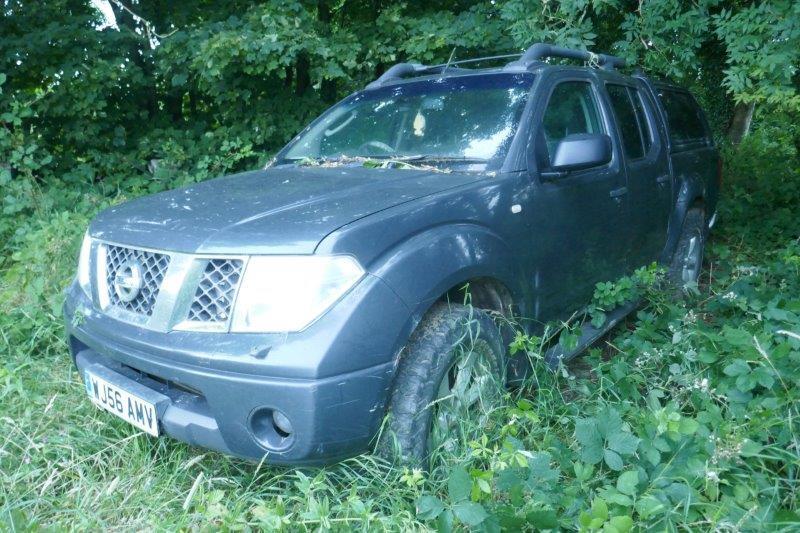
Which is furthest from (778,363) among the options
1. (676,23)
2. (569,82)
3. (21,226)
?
(21,226)

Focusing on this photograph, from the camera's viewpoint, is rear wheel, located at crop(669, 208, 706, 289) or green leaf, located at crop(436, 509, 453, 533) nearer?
green leaf, located at crop(436, 509, 453, 533)

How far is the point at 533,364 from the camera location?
2.78m

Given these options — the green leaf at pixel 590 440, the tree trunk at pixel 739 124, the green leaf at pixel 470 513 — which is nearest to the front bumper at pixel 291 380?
the green leaf at pixel 470 513

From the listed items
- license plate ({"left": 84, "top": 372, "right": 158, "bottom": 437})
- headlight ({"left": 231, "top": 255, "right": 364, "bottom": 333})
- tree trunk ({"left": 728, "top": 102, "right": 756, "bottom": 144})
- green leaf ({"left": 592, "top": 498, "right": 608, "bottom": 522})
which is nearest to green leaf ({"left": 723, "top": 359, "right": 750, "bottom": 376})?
green leaf ({"left": 592, "top": 498, "right": 608, "bottom": 522})

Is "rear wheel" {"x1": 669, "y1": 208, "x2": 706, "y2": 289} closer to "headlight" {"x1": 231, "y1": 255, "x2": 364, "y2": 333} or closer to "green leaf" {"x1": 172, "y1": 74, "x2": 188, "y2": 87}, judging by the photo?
"headlight" {"x1": 231, "y1": 255, "x2": 364, "y2": 333}

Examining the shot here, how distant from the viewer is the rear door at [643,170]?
12.1ft

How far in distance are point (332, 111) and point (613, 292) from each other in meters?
1.86

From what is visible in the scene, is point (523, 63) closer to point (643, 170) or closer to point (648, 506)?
point (643, 170)

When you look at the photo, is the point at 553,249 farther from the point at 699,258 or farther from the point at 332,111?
the point at 699,258

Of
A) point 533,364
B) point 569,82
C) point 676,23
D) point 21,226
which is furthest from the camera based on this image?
point 21,226

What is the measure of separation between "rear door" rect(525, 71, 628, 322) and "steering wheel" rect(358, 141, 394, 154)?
69 centimetres

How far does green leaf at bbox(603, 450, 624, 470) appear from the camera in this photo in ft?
6.42

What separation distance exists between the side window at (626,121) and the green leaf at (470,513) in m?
2.55

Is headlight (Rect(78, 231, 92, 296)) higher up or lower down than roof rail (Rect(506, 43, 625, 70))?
lower down
